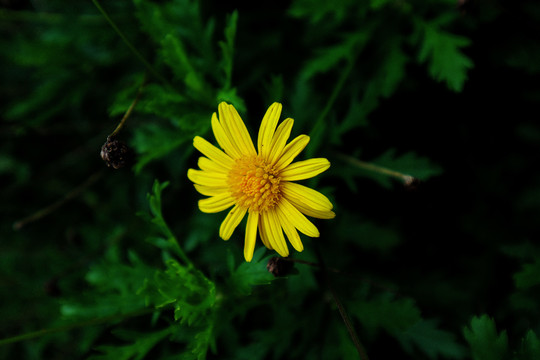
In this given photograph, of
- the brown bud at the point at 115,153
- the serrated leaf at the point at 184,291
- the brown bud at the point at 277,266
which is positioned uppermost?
the brown bud at the point at 115,153

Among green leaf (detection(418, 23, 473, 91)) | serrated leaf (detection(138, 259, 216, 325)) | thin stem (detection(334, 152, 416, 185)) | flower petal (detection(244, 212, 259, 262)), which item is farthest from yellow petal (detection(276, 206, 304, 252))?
green leaf (detection(418, 23, 473, 91))

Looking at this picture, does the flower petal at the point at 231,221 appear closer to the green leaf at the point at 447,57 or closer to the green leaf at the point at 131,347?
the green leaf at the point at 131,347

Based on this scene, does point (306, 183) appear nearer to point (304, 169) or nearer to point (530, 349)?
point (304, 169)

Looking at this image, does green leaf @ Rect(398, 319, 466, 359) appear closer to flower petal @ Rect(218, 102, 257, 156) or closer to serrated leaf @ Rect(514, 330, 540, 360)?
serrated leaf @ Rect(514, 330, 540, 360)

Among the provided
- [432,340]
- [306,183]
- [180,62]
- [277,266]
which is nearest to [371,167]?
[306,183]

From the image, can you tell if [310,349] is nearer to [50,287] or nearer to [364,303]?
[364,303]

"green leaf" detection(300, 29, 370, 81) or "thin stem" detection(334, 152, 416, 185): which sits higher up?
"green leaf" detection(300, 29, 370, 81)

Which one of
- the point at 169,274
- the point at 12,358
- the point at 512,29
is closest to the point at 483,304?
the point at 512,29

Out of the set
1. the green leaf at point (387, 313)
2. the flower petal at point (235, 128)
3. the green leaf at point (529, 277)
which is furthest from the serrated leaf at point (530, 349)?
the flower petal at point (235, 128)
